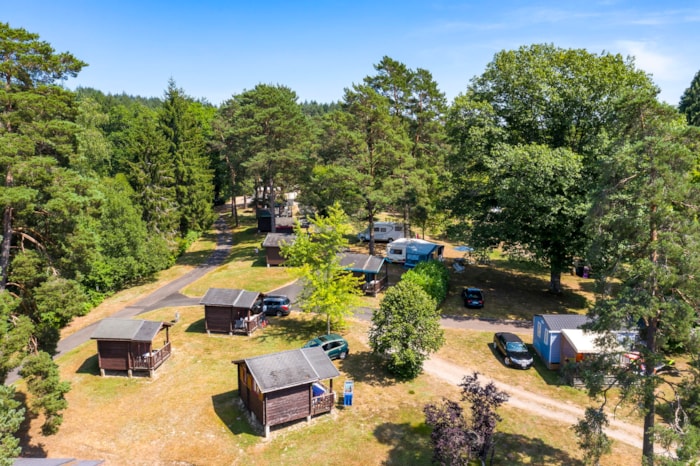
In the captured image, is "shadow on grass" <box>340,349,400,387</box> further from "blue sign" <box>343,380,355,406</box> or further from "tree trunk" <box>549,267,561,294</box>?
"tree trunk" <box>549,267,561,294</box>

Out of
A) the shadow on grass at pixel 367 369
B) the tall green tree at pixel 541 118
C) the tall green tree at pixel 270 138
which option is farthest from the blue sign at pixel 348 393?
the tall green tree at pixel 270 138

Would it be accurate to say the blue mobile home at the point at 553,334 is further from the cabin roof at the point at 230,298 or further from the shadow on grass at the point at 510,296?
the cabin roof at the point at 230,298

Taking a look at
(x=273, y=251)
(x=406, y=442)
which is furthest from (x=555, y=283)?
(x=273, y=251)

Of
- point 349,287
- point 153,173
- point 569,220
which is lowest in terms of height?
point 349,287

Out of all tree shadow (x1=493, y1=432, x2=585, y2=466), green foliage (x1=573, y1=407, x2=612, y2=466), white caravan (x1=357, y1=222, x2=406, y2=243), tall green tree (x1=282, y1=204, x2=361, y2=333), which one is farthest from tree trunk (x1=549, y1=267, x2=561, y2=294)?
green foliage (x1=573, y1=407, x2=612, y2=466)

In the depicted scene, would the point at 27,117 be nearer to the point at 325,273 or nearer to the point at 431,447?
the point at 325,273

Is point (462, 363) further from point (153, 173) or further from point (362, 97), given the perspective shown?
point (153, 173)

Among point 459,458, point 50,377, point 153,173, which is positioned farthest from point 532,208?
point 153,173
